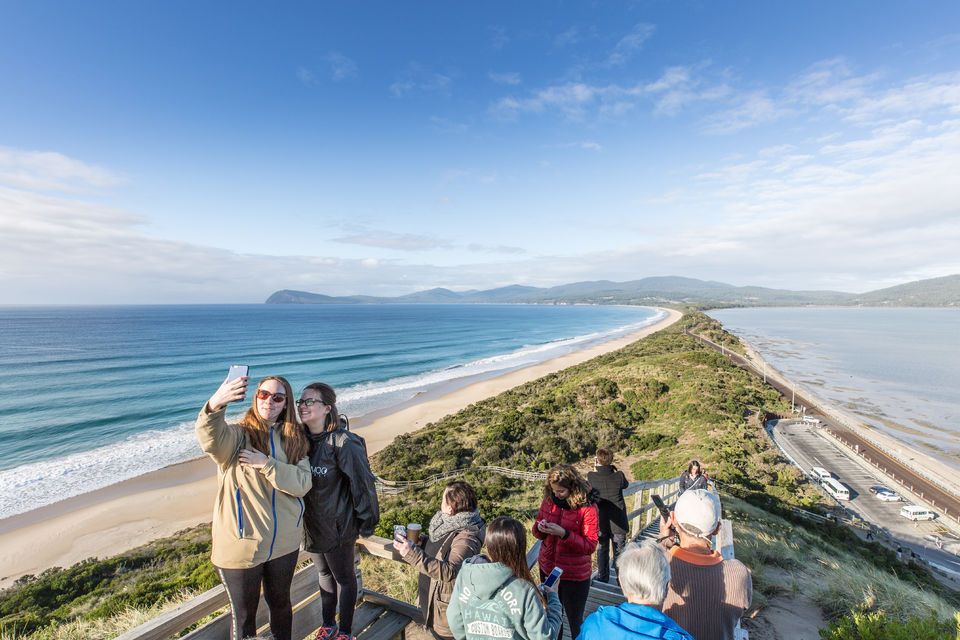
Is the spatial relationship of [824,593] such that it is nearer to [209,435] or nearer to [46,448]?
[209,435]

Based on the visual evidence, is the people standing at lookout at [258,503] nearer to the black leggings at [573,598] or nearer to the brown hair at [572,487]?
the brown hair at [572,487]

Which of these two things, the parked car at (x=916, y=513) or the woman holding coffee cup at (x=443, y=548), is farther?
the parked car at (x=916, y=513)

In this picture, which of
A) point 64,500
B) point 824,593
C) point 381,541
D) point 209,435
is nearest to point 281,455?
point 209,435

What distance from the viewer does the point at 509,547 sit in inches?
88.3

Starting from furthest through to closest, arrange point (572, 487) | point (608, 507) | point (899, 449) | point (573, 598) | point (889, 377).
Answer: point (889, 377), point (899, 449), point (608, 507), point (573, 598), point (572, 487)

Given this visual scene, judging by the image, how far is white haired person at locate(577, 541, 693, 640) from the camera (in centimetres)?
182

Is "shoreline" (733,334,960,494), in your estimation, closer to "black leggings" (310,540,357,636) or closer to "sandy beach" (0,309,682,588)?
"sandy beach" (0,309,682,588)

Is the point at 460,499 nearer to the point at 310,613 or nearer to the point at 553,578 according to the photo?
the point at 553,578

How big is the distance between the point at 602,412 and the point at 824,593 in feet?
64.4

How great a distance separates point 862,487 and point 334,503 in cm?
2527

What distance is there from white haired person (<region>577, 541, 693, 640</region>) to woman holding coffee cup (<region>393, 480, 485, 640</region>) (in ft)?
2.89

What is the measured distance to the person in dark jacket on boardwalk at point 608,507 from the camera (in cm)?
506

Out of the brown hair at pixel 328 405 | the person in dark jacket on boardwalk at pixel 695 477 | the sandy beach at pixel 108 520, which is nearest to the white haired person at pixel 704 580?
the brown hair at pixel 328 405

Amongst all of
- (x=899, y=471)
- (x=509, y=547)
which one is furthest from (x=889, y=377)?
(x=509, y=547)
